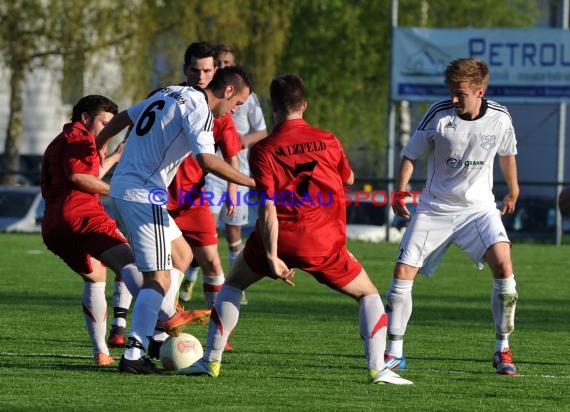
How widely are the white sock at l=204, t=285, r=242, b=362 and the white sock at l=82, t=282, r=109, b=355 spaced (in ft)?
3.17

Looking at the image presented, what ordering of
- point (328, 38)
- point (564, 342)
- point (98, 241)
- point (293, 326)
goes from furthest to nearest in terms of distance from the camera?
point (328, 38) < point (293, 326) < point (564, 342) < point (98, 241)

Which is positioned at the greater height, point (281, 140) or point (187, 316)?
point (281, 140)

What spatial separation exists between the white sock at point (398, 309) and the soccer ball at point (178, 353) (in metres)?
1.32

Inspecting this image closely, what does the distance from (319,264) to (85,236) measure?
70.1 inches

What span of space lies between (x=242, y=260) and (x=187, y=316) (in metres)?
0.56

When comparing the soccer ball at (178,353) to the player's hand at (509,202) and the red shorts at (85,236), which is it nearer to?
the red shorts at (85,236)

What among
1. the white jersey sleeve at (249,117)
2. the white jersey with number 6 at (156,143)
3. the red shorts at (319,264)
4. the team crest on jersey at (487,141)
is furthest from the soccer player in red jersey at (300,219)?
the white jersey sleeve at (249,117)

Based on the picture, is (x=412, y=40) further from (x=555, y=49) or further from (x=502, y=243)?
(x=502, y=243)

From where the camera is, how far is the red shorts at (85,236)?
30.1ft

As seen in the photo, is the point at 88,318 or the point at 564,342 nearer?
the point at 88,318

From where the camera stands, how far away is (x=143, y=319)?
8508 mm

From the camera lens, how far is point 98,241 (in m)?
9.17

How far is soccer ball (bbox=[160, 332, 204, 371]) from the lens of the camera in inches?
346

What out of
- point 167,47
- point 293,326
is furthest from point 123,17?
point 293,326
